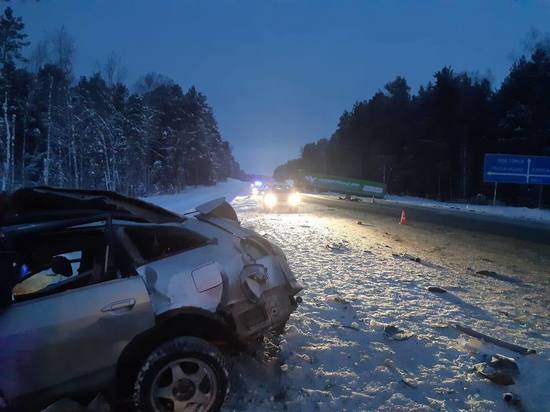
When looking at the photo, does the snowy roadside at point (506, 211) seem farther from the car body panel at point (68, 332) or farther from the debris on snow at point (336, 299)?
the car body panel at point (68, 332)

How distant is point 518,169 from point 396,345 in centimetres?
3000

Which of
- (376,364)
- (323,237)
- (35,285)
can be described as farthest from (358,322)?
(323,237)

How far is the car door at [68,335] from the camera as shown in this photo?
8.89 feet

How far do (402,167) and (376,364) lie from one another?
5295cm

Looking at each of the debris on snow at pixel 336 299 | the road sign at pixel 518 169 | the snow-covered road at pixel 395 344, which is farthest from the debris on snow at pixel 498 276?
the road sign at pixel 518 169

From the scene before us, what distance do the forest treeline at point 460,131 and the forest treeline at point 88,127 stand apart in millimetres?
30180

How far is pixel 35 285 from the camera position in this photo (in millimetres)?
4016

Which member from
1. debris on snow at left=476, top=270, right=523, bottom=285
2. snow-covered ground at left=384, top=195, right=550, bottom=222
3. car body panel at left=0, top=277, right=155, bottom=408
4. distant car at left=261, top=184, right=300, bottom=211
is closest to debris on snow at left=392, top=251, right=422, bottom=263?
debris on snow at left=476, top=270, right=523, bottom=285

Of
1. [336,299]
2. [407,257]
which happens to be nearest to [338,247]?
[407,257]

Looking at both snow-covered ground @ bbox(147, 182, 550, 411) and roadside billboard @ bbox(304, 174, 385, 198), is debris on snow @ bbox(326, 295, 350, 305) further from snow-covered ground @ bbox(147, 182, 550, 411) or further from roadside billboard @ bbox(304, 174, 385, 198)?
roadside billboard @ bbox(304, 174, 385, 198)

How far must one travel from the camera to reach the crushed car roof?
132 inches

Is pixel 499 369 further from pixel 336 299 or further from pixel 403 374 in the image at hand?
pixel 336 299

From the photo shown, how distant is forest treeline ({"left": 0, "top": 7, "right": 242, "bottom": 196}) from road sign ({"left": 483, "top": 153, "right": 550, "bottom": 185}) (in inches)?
1400

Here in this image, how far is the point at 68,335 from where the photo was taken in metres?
2.83
